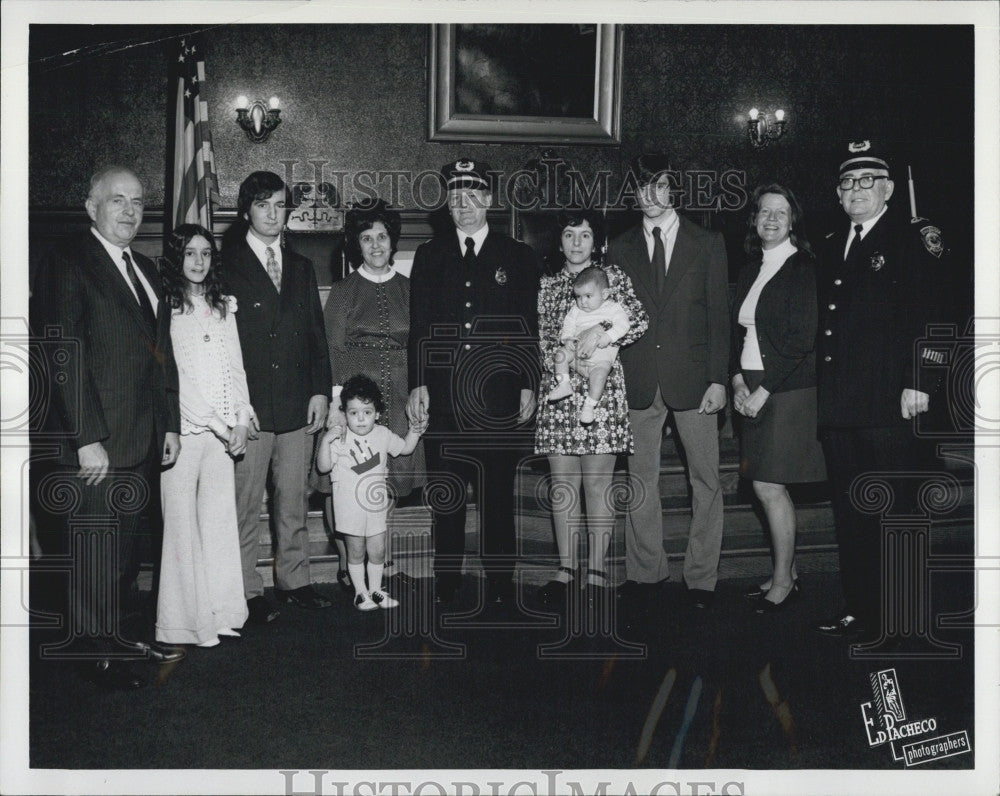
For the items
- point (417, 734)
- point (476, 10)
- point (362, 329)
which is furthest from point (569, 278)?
point (417, 734)

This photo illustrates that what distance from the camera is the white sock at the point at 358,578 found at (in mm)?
3213

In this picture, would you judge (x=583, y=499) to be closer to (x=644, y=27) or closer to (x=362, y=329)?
(x=362, y=329)

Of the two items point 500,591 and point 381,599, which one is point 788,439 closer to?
point 500,591

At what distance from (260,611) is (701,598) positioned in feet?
4.97

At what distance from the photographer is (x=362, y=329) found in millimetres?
3344

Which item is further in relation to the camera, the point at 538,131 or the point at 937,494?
the point at 538,131

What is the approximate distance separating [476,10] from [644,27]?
1.88 m

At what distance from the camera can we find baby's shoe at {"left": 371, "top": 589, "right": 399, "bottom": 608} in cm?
320

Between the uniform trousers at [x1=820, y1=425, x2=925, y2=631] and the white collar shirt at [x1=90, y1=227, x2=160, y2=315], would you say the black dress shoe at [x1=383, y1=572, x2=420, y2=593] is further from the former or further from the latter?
the uniform trousers at [x1=820, y1=425, x2=925, y2=631]

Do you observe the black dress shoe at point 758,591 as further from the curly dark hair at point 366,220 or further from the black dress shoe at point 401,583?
the curly dark hair at point 366,220

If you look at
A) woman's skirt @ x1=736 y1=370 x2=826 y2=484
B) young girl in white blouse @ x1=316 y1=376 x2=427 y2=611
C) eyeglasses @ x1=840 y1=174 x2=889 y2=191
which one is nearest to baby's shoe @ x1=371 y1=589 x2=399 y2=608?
young girl in white blouse @ x1=316 y1=376 x2=427 y2=611

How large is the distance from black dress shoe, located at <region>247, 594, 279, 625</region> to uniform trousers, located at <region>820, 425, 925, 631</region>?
1.91 meters

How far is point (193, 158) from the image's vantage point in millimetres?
3469

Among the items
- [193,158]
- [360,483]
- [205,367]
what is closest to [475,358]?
[360,483]
